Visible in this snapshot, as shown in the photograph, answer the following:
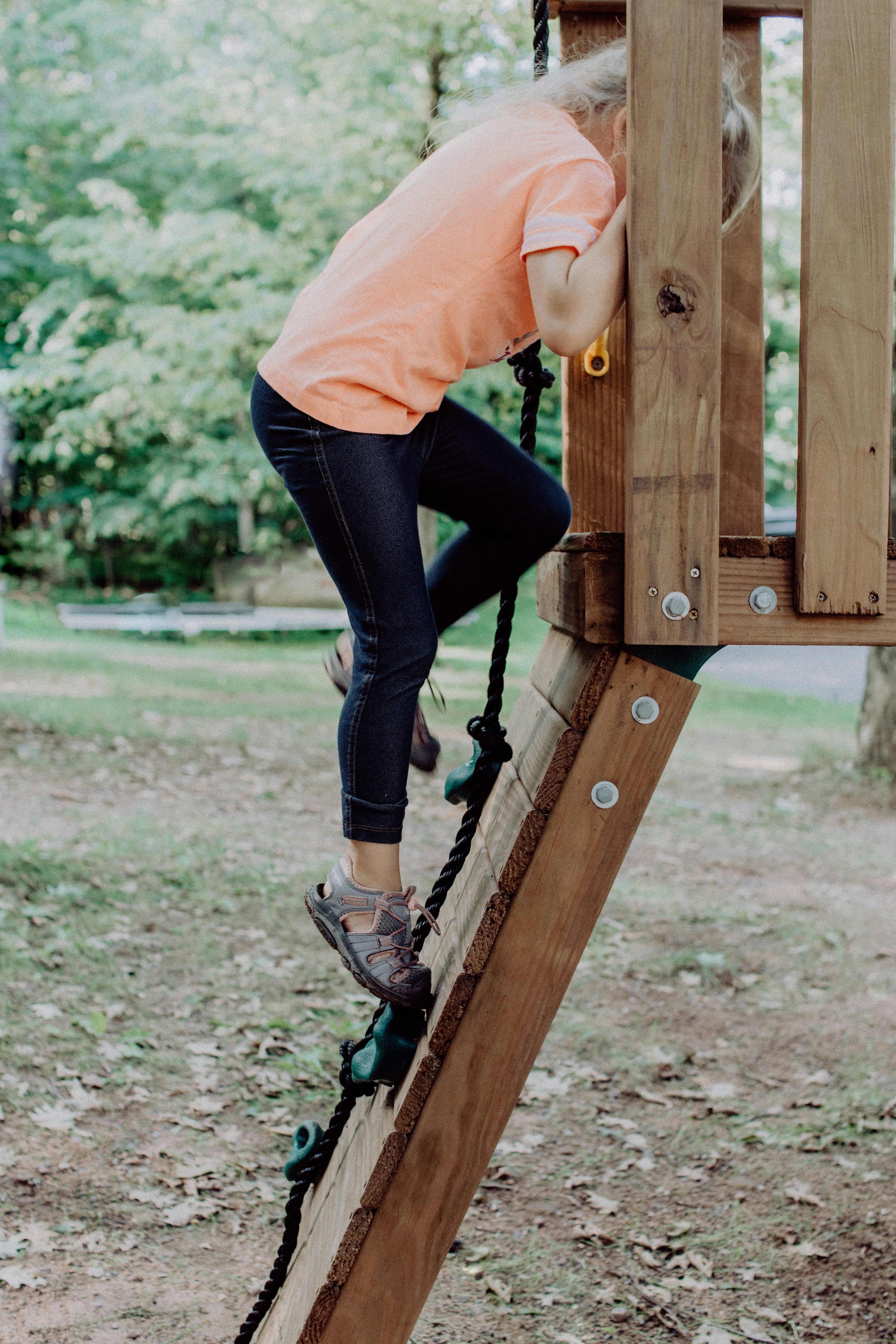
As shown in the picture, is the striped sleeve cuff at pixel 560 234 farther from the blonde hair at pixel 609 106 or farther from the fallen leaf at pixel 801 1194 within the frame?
the fallen leaf at pixel 801 1194

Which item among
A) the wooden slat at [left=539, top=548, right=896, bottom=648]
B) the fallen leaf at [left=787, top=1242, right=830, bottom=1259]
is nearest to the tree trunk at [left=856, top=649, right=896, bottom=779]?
the fallen leaf at [left=787, top=1242, right=830, bottom=1259]

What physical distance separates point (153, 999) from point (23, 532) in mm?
18699

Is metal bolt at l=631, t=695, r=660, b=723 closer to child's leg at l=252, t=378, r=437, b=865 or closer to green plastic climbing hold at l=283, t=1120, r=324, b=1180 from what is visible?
child's leg at l=252, t=378, r=437, b=865

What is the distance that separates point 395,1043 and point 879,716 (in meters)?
6.00

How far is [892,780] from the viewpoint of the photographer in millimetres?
7176

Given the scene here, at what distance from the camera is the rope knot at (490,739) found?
6.86ft

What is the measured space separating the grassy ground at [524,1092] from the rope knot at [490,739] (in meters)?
1.41

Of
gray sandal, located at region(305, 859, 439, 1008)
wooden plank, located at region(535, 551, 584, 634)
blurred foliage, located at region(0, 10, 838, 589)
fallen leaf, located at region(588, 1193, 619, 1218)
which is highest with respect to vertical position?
blurred foliage, located at region(0, 10, 838, 589)

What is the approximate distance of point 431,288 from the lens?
72.8 inches

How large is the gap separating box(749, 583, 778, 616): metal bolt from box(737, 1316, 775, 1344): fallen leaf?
1865 millimetres

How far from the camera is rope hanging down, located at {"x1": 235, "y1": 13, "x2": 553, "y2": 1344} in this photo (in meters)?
2.07

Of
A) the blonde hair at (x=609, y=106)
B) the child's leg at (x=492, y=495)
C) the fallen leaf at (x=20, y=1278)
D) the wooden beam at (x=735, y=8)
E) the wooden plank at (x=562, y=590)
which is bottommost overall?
the fallen leaf at (x=20, y=1278)

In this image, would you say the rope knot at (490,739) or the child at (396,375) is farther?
the rope knot at (490,739)

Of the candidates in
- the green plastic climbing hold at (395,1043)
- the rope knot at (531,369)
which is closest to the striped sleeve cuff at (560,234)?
the rope knot at (531,369)
